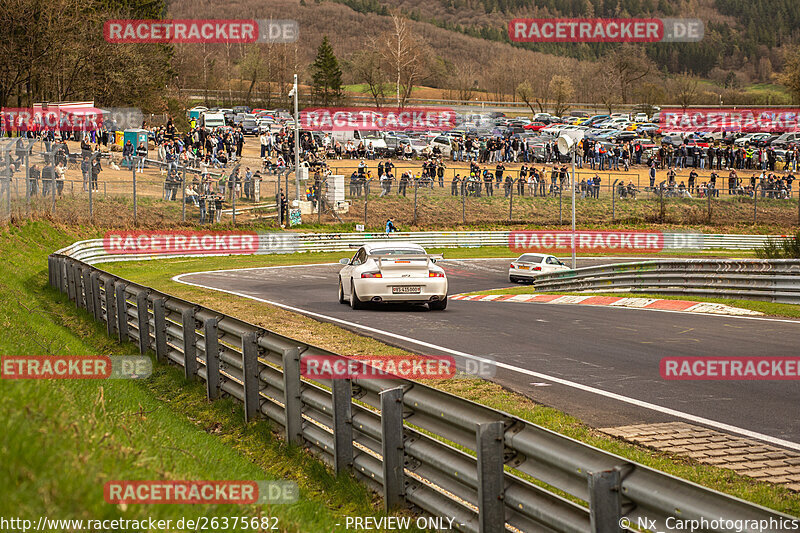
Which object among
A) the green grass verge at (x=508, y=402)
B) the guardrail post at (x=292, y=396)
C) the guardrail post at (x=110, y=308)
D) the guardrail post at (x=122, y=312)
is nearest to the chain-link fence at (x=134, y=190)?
the green grass verge at (x=508, y=402)

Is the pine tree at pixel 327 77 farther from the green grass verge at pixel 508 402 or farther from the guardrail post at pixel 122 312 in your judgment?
the guardrail post at pixel 122 312

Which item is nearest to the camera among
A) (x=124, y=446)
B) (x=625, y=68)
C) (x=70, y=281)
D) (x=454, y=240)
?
(x=124, y=446)

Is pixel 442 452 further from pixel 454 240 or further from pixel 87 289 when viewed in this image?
pixel 454 240

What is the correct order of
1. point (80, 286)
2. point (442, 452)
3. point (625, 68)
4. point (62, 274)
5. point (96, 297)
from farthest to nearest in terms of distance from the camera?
point (625, 68) < point (62, 274) < point (80, 286) < point (96, 297) < point (442, 452)

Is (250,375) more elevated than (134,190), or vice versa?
(134,190)

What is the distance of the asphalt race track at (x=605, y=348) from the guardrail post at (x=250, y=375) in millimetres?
3228

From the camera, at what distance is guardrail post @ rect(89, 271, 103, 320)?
15445mm

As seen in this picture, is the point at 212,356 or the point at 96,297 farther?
the point at 96,297

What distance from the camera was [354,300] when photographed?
1925 cm

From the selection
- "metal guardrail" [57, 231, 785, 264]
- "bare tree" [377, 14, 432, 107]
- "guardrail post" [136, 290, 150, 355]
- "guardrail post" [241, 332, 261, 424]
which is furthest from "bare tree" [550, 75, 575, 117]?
"guardrail post" [241, 332, 261, 424]

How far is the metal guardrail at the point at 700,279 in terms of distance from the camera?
20188 millimetres

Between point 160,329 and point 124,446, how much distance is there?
6.48 m

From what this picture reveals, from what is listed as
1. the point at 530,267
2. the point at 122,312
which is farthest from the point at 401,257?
the point at 530,267

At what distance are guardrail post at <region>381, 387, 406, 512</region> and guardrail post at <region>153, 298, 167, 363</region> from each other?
20.6ft
